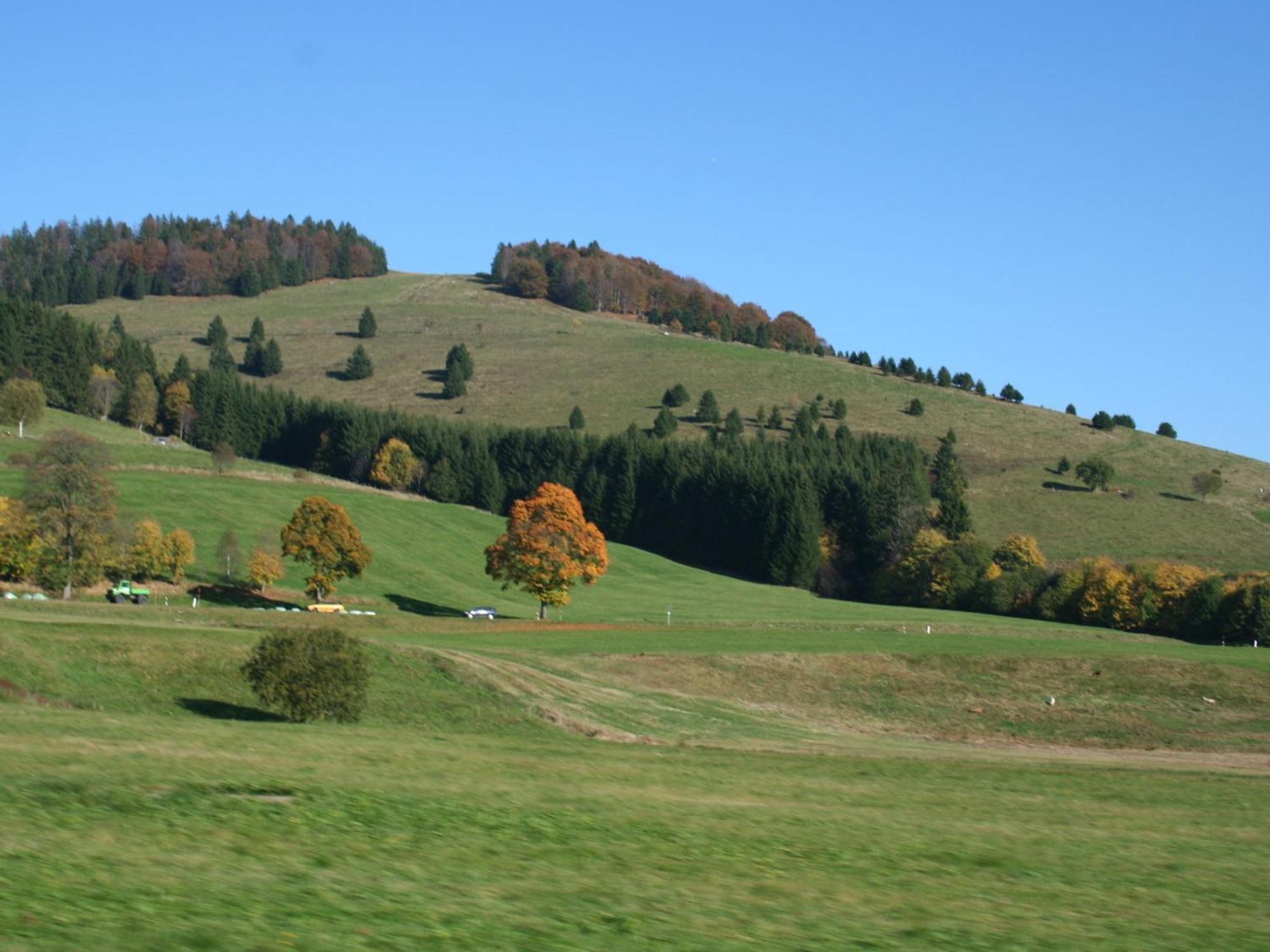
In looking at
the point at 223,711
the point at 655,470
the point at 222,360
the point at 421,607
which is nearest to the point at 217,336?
the point at 222,360

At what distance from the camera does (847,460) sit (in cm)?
13225

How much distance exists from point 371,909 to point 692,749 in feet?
70.2

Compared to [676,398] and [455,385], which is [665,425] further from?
[455,385]

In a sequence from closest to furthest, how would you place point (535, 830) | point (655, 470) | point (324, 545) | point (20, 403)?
point (535, 830) < point (324, 545) < point (20, 403) < point (655, 470)

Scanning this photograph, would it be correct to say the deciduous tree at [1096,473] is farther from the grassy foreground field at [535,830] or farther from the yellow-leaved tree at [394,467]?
the grassy foreground field at [535,830]

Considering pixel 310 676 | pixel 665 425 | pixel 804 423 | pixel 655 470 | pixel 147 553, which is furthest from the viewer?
pixel 665 425

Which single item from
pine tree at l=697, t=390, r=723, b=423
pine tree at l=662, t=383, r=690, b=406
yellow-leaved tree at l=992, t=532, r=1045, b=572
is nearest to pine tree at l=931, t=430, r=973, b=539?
yellow-leaved tree at l=992, t=532, r=1045, b=572

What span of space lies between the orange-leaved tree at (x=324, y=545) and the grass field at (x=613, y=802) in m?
20.9

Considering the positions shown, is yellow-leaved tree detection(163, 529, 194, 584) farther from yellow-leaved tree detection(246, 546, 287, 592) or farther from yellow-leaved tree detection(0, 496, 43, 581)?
yellow-leaved tree detection(0, 496, 43, 581)

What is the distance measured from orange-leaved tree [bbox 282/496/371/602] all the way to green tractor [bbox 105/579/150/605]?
1071 centimetres

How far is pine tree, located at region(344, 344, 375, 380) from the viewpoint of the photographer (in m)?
167

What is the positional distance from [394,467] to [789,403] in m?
51.6

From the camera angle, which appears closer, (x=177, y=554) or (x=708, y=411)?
(x=177, y=554)

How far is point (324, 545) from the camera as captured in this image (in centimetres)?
7850
